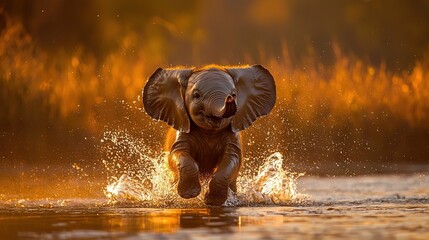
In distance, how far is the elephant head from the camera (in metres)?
12.6

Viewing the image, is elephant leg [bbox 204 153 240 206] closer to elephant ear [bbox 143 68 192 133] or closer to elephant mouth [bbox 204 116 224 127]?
elephant mouth [bbox 204 116 224 127]

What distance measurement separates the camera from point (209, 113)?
12.5 metres

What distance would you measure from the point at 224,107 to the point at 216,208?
81 cm

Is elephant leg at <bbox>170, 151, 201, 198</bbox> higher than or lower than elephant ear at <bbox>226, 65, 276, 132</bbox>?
lower

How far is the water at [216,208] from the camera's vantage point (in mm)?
9805

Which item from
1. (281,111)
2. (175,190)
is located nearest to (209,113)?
(175,190)

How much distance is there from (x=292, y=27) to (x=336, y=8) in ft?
5.34

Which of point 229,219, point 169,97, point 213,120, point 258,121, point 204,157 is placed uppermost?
point 258,121

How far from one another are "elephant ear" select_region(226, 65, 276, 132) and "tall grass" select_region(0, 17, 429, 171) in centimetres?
513

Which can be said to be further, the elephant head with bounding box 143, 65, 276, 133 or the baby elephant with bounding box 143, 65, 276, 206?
the elephant head with bounding box 143, 65, 276, 133

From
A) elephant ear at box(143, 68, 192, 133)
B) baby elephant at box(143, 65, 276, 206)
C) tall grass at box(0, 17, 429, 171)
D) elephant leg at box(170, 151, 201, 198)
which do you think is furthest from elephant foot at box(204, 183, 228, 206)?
tall grass at box(0, 17, 429, 171)

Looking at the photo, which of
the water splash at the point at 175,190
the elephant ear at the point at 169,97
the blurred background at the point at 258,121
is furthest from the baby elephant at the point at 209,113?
the blurred background at the point at 258,121

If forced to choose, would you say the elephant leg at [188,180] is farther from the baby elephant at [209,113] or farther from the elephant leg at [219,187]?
the elephant leg at [219,187]

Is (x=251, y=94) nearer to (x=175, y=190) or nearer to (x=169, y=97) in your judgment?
(x=169, y=97)
